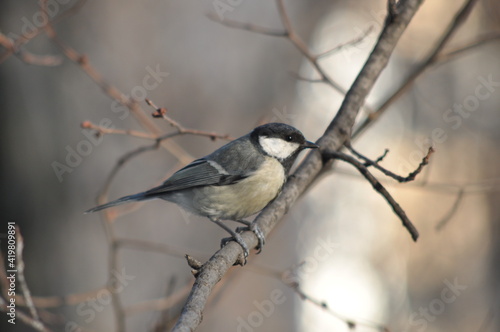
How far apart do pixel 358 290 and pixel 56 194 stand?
6657 mm

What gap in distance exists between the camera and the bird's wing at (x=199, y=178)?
2943 millimetres

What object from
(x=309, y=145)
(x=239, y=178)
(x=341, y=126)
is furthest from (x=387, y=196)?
(x=239, y=178)

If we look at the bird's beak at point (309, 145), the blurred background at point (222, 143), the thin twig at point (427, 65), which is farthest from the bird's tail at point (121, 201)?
the thin twig at point (427, 65)

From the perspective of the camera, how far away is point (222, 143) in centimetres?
606

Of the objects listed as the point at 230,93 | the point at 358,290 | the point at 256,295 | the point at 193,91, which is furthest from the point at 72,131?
the point at 358,290

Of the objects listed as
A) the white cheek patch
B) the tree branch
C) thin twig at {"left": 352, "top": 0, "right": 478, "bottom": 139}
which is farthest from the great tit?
thin twig at {"left": 352, "top": 0, "right": 478, "bottom": 139}

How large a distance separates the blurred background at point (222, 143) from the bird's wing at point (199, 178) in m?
0.24

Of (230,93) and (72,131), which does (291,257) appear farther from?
(72,131)

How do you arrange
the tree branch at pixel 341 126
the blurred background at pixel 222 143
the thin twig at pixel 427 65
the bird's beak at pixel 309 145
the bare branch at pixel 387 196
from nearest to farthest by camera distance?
the bare branch at pixel 387 196 < the tree branch at pixel 341 126 < the bird's beak at pixel 309 145 < the thin twig at pixel 427 65 < the blurred background at pixel 222 143

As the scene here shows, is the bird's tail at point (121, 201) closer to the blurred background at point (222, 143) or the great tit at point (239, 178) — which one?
the great tit at point (239, 178)

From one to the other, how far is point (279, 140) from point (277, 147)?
5 cm

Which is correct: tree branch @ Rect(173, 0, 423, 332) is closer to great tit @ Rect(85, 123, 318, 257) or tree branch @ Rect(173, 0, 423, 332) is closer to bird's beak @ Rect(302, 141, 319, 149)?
bird's beak @ Rect(302, 141, 319, 149)

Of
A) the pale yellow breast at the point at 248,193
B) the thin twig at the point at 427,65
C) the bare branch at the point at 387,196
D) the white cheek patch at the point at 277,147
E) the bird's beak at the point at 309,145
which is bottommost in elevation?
the bare branch at the point at 387,196

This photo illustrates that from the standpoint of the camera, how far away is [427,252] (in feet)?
27.4
